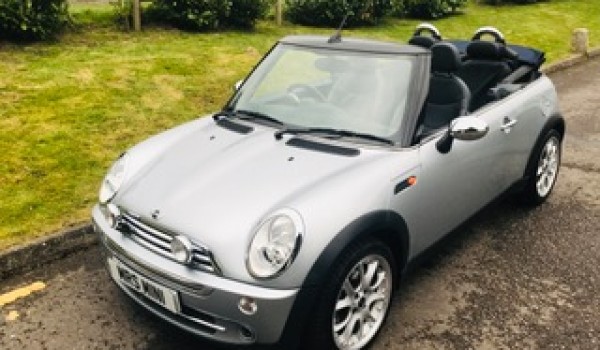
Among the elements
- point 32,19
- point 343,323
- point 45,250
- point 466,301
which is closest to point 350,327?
point 343,323

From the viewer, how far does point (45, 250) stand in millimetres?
4199

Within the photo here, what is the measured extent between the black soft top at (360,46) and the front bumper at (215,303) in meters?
1.86

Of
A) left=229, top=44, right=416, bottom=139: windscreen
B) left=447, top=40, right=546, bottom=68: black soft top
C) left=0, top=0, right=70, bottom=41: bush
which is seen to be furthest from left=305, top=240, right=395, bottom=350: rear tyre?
left=0, top=0, right=70, bottom=41: bush

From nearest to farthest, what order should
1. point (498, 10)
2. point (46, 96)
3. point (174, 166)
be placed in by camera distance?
point (174, 166) → point (46, 96) → point (498, 10)

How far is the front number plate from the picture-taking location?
2.92m

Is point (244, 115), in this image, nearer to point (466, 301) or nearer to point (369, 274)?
point (369, 274)

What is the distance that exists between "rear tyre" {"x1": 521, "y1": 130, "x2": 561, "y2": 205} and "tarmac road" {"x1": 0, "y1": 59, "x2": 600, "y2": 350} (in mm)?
179

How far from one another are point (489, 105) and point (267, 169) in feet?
6.33

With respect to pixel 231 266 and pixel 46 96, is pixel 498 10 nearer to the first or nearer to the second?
pixel 46 96

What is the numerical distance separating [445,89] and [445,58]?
234mm

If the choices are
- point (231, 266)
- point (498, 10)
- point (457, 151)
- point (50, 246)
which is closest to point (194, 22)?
point (50, 246)

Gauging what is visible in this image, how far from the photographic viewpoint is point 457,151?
3.77m

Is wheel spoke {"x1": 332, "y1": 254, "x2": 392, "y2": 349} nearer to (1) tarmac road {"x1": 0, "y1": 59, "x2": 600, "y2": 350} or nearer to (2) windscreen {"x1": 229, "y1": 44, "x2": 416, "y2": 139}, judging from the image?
(1) tarmac road {"x1": 0, "y1": 59, "x2": 600, "y2": 350}

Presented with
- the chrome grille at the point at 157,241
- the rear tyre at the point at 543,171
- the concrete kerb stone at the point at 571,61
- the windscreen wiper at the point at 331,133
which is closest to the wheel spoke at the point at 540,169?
the rear tyre at the point at 543,171
